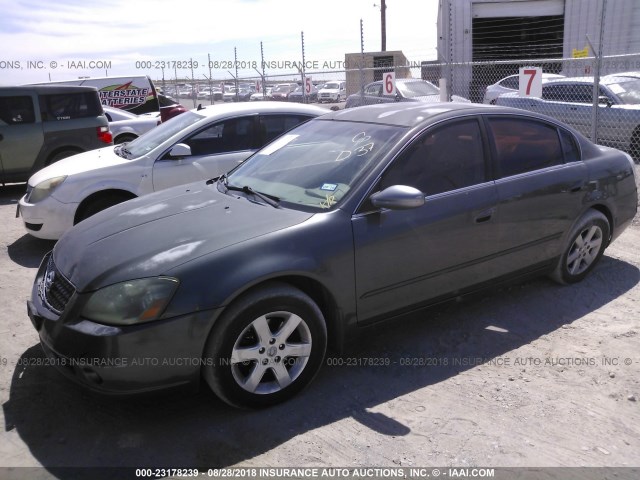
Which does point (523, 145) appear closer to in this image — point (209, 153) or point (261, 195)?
point (261, 195)

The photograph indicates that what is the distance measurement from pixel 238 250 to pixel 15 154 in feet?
25.2

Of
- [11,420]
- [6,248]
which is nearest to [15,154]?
[6,248]

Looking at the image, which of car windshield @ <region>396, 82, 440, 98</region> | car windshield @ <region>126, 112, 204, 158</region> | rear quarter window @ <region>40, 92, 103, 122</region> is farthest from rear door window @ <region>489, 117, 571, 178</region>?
car windshield @ <region>396, 82, 440, 98</region>

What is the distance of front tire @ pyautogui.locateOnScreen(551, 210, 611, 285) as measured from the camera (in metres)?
4.66

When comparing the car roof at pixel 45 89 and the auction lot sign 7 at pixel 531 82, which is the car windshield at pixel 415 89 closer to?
the auction lot sign 7 at pixel 531 82

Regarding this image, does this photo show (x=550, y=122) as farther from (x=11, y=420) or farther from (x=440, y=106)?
(x=11, y=420)

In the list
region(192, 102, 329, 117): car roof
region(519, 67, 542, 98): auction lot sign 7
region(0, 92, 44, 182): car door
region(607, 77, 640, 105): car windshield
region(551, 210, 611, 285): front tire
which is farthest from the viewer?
region(607, 77, 640, 105): car windshield

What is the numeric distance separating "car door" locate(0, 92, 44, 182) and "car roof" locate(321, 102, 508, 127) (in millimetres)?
6704

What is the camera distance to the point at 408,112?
4.10 meters

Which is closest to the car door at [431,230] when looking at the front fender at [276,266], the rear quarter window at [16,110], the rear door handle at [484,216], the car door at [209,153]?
the rear door handle at [484,216]

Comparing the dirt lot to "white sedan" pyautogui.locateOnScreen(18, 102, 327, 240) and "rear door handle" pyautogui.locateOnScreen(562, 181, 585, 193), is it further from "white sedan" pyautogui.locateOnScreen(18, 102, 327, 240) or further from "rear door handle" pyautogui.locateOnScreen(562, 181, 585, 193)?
"white sedan" pyautogui.locateOnScreen(18, 102, 327, 240)

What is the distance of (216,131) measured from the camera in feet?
20.9

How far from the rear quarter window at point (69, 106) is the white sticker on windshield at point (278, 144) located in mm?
6457

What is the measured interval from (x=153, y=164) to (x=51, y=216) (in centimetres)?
115
